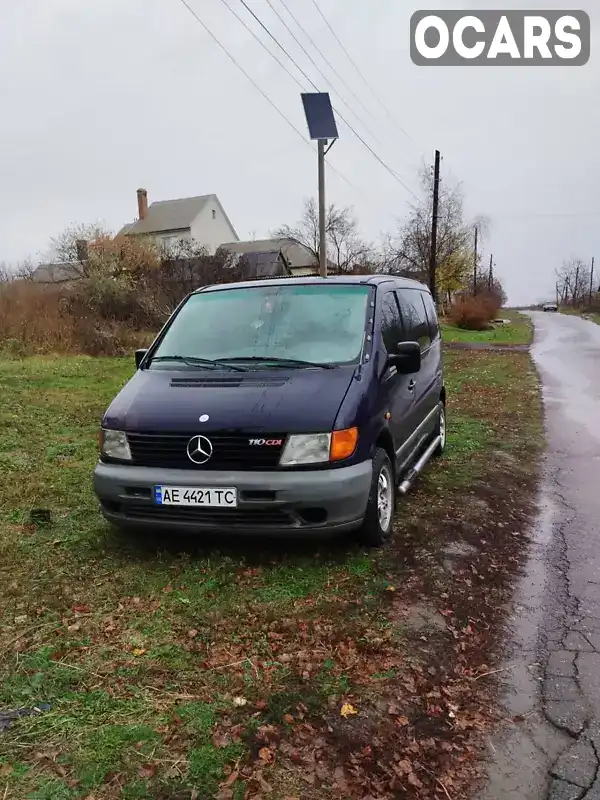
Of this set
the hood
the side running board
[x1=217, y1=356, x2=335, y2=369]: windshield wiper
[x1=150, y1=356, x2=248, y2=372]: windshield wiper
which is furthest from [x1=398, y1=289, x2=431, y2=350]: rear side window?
[x1=150, y1=356, x2=248, y2=372]: windshield wiper

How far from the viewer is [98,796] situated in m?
2.32

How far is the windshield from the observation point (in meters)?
4.81

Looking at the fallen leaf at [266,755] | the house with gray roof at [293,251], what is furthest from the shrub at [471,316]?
the fallen leaf at [266,755]

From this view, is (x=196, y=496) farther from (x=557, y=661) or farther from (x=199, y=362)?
(x=557, y=661)

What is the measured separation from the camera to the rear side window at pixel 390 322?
16.7 feet

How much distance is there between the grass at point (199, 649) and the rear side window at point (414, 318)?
1524mm

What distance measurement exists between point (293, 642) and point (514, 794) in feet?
4.30

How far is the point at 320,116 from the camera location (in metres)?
15.0

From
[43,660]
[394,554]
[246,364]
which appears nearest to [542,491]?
[394,554]

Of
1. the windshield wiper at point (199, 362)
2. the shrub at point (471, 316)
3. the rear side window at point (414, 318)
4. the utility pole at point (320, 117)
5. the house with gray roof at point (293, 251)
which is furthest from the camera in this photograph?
the house with gray roof at point (293, 251)

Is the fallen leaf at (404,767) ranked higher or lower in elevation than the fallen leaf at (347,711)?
higher

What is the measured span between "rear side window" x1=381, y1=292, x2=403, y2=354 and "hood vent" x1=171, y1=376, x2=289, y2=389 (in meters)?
1.08

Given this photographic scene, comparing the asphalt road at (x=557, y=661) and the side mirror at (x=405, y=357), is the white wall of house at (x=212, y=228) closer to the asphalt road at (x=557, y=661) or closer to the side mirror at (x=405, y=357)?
the side mirror at (x=405, y=357)

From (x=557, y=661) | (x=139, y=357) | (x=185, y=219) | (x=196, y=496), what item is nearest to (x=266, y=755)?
(x=557, y=661)
